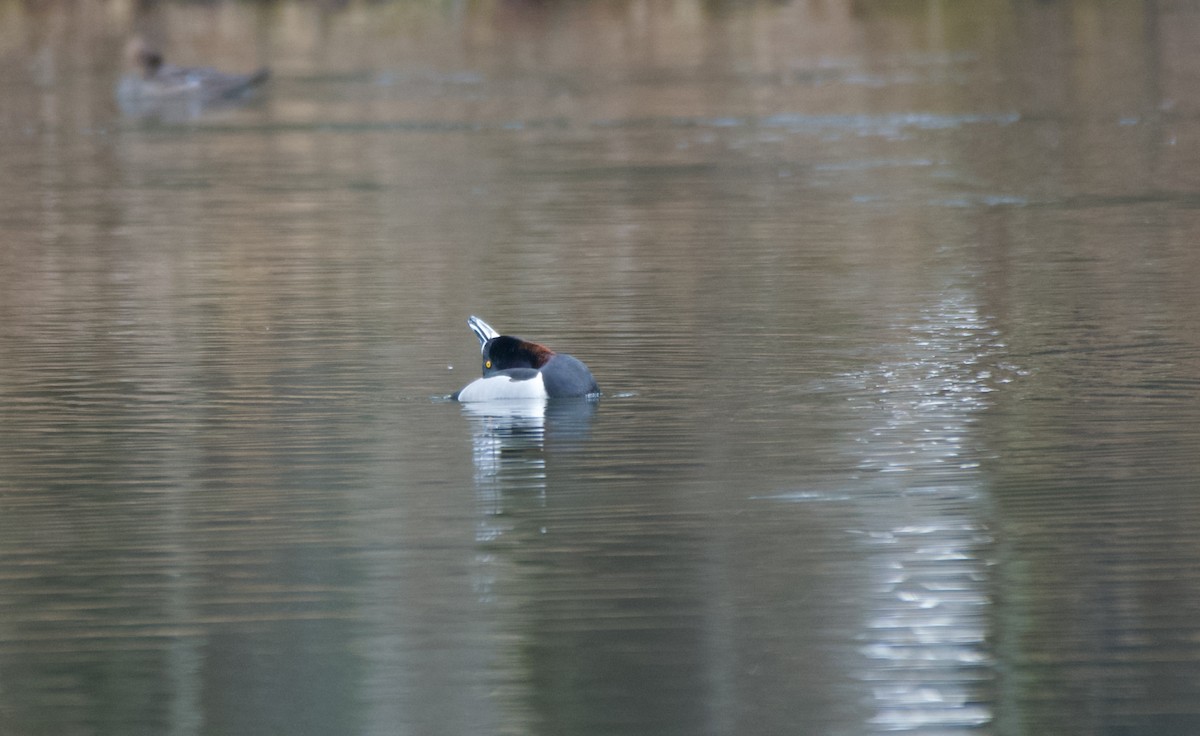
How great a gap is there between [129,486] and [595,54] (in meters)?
40.9

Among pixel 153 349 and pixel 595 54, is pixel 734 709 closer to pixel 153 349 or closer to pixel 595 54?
pixel 153 349

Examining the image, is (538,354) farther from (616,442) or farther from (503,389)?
(616,442)

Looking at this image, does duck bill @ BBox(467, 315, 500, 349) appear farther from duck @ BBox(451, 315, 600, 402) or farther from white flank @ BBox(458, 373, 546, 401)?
white flank @ BBox(458, 373, 546, 401)

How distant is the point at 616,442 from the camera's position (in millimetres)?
12219

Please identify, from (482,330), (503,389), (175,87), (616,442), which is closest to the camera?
(616,442)

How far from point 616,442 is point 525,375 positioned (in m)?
1.45

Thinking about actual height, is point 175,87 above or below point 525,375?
above

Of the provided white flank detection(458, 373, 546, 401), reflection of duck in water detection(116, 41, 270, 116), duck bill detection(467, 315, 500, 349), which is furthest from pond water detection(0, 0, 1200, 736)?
reflection of duck in water detection(116, 41, 270, 116)

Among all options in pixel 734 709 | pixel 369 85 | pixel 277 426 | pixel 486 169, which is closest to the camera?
pixel 734 709

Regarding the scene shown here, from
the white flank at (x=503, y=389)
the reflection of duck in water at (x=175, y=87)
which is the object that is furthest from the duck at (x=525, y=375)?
the reflection of duck in water at (x=175, y=87)

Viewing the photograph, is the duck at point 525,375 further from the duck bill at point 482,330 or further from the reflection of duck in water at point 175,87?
the reflection of duck in water at point 175,87

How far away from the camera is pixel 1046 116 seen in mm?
33344

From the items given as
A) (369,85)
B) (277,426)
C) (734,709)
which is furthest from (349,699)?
(369,85)

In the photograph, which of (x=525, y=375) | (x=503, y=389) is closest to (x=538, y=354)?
(x=525, y=375)
